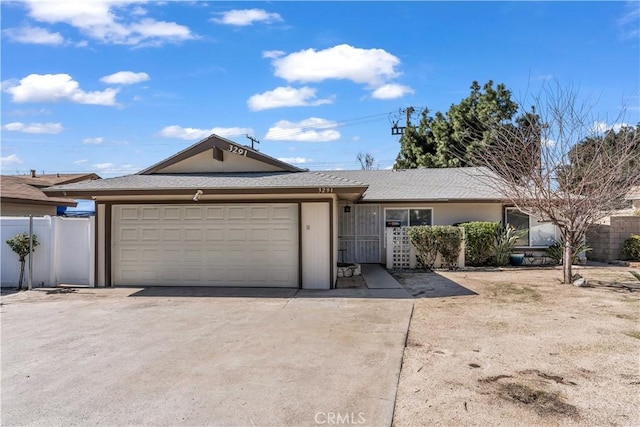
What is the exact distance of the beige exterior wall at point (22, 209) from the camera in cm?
1636

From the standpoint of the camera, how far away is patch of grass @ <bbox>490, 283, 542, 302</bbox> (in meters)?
9.27

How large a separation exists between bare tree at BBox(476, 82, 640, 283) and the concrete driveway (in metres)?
5.17

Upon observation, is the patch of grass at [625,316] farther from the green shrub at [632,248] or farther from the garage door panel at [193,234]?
the green shrub at [632,248]

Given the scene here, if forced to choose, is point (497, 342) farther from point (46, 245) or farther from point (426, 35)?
point (46, 245)

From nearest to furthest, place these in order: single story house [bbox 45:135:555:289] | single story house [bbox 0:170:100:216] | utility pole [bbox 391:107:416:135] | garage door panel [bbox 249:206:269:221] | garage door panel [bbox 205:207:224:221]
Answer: single story house [bbox 45:135:555:289] < garage door panel [bbox 249:206:269:221] < garage door panel [bbox 205:207:224:221] < single story house [bbox 0:170:100:216] < utility pole [bbox 391:107:416:135]

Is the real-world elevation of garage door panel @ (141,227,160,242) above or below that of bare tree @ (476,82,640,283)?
below

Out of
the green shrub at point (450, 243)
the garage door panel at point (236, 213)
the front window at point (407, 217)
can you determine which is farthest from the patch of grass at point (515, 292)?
the garage door panel at point (236, 213)

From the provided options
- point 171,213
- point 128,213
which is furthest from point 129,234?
point 171,213

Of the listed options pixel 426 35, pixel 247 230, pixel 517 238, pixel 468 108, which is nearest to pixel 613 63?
pixel 426 35

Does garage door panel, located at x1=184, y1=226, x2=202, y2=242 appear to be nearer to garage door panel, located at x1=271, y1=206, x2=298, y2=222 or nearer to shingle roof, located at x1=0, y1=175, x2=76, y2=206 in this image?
garage door panel, located at x1=271, y1=206, x2=298, y2=222

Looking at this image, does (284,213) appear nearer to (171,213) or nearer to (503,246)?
(171,213)

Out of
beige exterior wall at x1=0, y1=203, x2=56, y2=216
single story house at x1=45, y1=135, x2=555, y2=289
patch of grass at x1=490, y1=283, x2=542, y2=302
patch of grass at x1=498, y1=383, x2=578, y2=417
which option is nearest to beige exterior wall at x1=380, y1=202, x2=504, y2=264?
patch of grass at x1=490, y1=283, x2=542, y2=302

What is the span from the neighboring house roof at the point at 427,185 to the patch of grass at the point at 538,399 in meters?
10.3

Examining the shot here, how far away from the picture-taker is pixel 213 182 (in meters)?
10.4
